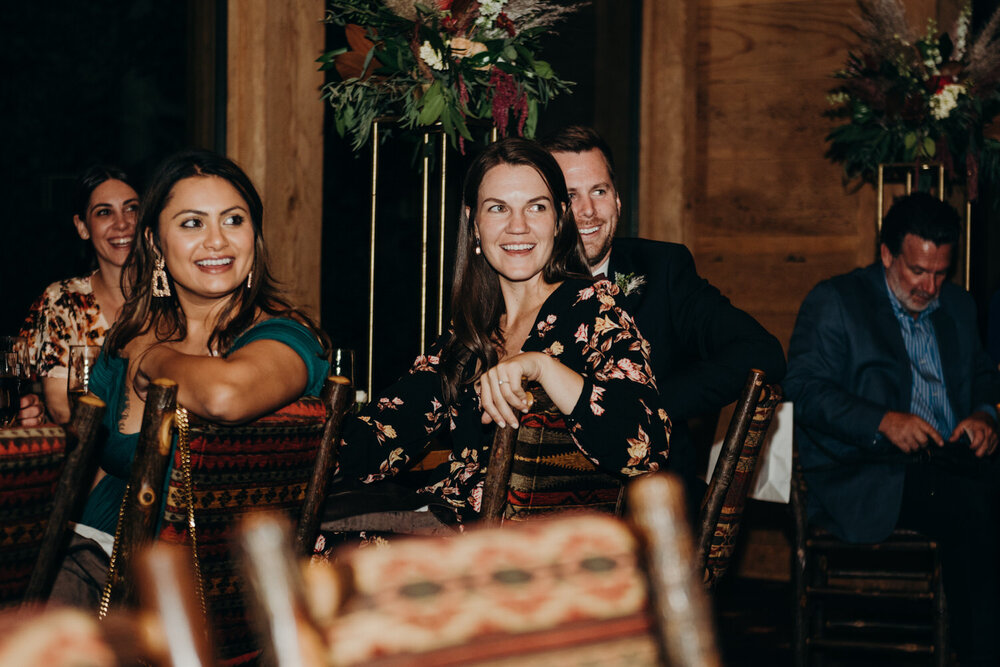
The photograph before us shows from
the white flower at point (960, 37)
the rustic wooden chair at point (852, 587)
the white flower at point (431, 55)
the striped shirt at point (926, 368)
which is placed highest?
the white flower at point (960, 37)

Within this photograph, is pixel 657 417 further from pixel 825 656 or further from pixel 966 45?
pixel 966 45

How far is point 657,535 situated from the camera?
0.66 m

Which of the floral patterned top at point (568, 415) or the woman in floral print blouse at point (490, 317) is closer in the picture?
the floral patterned top at point (568, 415)

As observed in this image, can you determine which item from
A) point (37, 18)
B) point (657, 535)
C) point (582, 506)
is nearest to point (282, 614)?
point (657, 535)

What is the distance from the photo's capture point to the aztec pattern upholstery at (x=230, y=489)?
4.64 feet

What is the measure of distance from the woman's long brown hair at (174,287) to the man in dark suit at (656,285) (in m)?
0.86

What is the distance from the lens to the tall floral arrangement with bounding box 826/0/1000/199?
4.25m

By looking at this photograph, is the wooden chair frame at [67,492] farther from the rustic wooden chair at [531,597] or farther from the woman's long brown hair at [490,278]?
the woman's long brown hair at [490,278]

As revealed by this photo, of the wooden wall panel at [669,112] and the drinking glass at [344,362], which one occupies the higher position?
the wooden wall panel at [669,112]

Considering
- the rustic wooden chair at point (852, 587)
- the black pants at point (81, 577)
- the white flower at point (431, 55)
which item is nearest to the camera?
the black pants at point (81, 577)

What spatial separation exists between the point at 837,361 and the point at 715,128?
1744mm

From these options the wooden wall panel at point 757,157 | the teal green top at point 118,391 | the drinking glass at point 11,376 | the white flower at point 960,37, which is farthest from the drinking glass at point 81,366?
the white flower at point 960,37

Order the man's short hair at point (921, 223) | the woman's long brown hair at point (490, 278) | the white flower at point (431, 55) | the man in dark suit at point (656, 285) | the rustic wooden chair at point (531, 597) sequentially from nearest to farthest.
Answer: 1. the rustic wooden chair at point (531, 597)
2. the woman's long brown hair at point (490, 278)
3. the man in dark suit at point (656, 285)
4. the white flower at point (431, 55)
5. the man's short hair at point (921, 223)

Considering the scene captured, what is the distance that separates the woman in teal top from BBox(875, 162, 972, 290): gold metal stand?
120 inches
